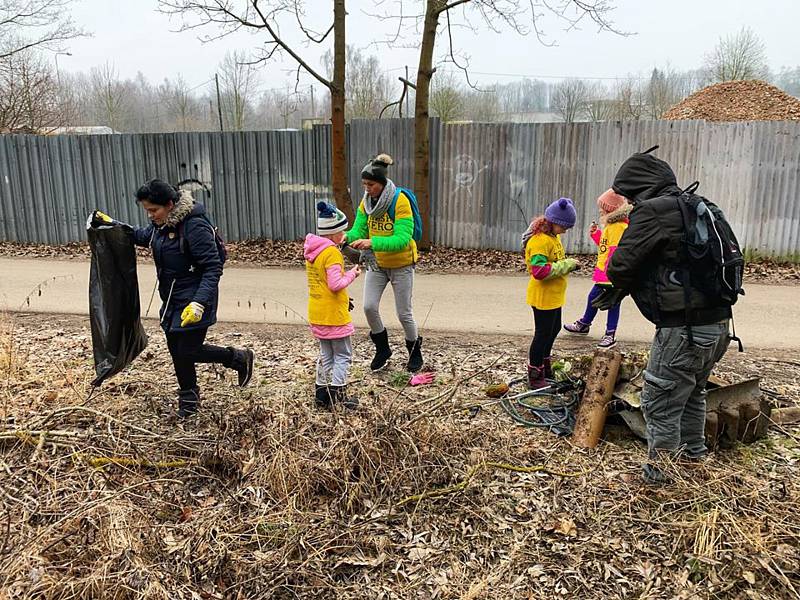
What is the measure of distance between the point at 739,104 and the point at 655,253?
2324 centimetres

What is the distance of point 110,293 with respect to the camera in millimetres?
4547

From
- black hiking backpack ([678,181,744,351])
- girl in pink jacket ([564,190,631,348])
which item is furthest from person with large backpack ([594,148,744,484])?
girl in pink jacket ([564,190,631,348])

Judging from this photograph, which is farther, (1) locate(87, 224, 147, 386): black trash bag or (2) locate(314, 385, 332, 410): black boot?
(2) locate(314, 385, 332, 410): black boot

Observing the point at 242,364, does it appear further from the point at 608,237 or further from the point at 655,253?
the point at 608,237

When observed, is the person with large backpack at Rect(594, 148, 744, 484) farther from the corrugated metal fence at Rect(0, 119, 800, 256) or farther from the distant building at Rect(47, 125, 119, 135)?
the distant building at Rect(47, 125, 119, 135)

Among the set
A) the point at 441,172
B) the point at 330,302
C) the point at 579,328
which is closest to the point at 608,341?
the point at 579,328

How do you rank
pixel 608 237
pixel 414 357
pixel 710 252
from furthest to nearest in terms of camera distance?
pixel 608 237
pixel 414 357
pixel 710 252

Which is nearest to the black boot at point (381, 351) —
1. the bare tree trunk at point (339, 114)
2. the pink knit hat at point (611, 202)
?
the pink knit hat at point (611, 202)

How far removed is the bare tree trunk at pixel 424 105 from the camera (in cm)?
1076

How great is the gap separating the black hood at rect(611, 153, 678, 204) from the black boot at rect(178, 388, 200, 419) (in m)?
3.40

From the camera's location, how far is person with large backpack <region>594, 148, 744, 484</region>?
3.18 m

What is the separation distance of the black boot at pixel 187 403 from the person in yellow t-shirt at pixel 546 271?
2.68m

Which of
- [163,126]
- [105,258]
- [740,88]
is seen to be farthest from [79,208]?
[163,126]

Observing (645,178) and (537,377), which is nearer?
(645,178)
